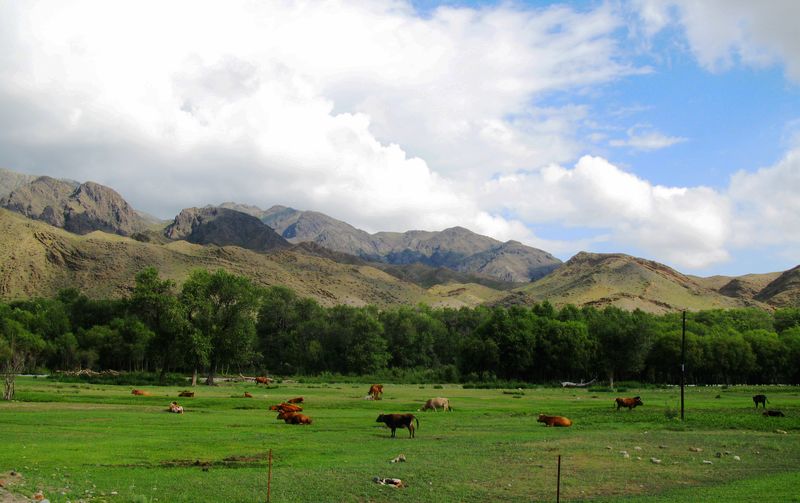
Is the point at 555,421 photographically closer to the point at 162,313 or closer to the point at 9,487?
the point at 9,487

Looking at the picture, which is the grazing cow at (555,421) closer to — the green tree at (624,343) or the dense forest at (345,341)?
the dense forest at (345,341)

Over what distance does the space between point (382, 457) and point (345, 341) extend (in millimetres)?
113023

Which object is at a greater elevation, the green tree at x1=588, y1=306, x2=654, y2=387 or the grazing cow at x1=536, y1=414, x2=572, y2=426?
the green tree at x1=588, y1=306, x2=654, y2=387

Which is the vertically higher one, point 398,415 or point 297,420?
point 398,415

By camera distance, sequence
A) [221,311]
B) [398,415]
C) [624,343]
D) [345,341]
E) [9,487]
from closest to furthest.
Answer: [9,487]
[398,415]
[221,311]
[624,343]
[345,341]

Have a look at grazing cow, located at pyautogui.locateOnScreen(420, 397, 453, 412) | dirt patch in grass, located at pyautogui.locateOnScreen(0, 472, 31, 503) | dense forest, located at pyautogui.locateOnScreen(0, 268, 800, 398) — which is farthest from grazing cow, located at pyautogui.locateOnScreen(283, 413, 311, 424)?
dense forest, located at pyautogui.locateOnScreen(0, 268, 800, 398)

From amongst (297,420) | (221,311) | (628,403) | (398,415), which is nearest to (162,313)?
(221,311)

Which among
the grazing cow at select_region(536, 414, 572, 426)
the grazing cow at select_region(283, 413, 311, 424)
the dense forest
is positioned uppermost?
the dense forest

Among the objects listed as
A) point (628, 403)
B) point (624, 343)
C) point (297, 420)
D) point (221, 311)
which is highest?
point (221, 311)

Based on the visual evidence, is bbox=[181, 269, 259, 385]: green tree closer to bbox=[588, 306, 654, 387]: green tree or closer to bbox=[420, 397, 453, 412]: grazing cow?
bbox=[420, 397, 453, 412]: grazing cow

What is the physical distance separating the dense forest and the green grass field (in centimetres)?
3975

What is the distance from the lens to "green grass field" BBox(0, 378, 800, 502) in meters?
18.6

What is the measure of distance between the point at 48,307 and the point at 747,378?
464 ft

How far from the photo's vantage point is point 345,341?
→ 13675 cm
